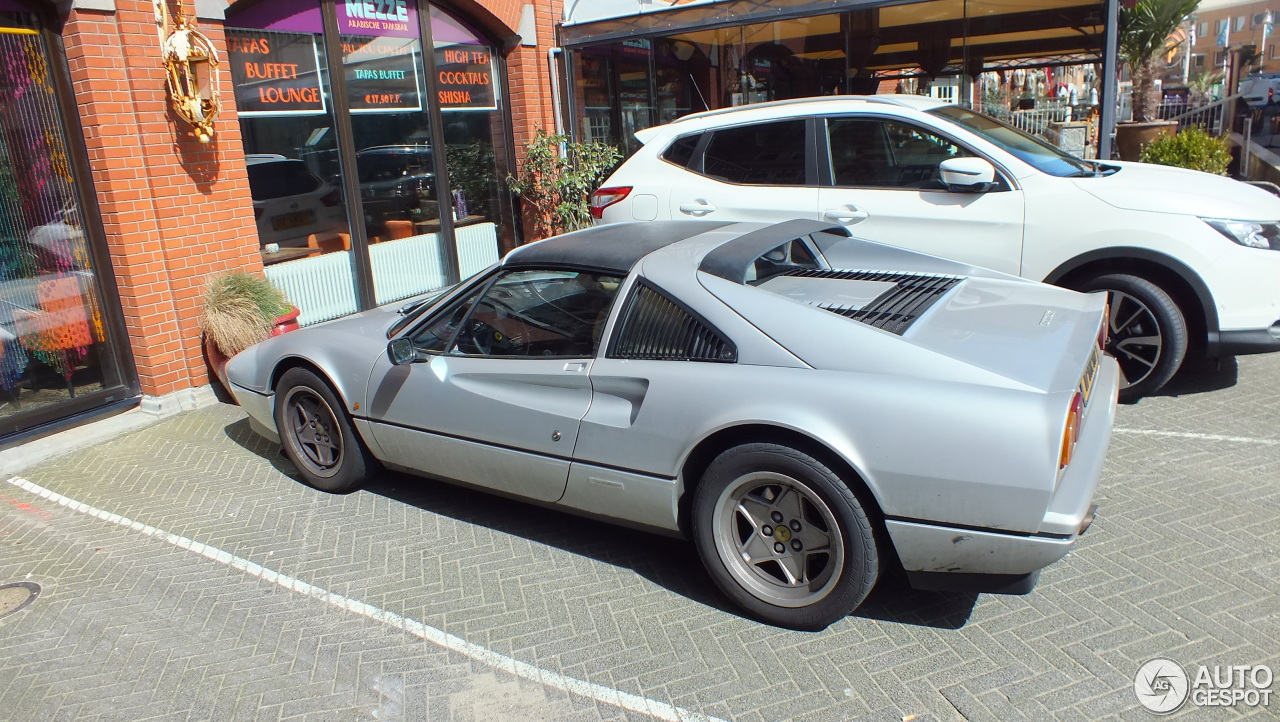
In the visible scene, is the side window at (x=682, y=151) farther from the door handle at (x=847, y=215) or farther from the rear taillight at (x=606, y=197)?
the door handle at (x=847, y=215)

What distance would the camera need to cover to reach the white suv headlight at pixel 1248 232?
5242 mm

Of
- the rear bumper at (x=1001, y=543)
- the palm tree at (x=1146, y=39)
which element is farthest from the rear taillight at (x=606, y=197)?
the palm tree at (x=1146, y=39)

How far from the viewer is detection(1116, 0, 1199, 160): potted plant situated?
15.5m

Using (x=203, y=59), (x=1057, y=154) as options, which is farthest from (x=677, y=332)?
(x=203, y=59)

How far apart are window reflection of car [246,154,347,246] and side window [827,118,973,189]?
4.65 metres

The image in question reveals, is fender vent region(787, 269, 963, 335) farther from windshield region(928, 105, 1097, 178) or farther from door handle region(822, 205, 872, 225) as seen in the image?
windshield region(928, 105, 1097, 178)

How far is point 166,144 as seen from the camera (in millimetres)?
6414

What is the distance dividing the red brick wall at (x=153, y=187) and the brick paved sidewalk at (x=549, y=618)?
75.9 inches

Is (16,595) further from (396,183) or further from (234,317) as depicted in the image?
(396,183)

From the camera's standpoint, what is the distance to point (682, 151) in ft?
23.4

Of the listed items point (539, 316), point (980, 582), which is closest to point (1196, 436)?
point (980, 582)

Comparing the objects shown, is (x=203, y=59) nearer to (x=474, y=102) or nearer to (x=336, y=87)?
(x=336, y=87)

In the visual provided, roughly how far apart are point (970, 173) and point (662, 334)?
317 cm

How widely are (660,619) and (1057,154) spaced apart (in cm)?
480
